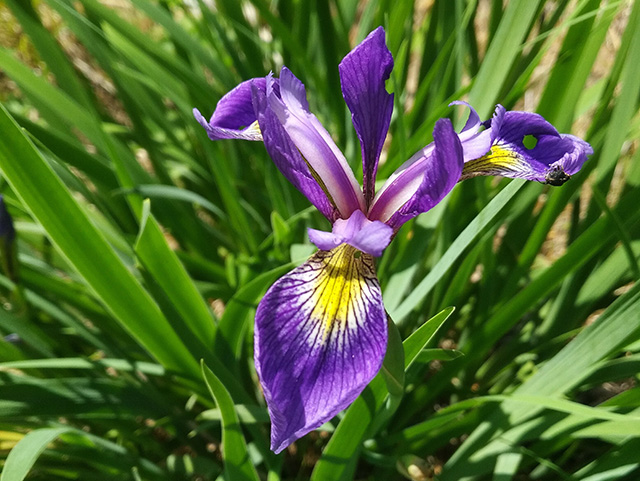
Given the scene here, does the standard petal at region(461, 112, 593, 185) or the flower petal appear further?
the flower petal

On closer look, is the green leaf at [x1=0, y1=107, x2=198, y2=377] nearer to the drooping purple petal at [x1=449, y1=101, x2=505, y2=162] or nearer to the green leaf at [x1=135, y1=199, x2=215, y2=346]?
the green leaf at [x1=135, y1=199, x2=215, y2=346]

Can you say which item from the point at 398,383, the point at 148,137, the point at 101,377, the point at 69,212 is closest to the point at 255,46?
the point at 148,137

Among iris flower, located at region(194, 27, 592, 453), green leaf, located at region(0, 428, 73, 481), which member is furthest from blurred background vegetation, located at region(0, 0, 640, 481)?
iris flower, located at region(194, 27, 592, 453)

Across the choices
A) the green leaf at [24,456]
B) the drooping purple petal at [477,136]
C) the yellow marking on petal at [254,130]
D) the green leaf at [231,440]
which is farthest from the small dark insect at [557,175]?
the green leaf at [24,456]

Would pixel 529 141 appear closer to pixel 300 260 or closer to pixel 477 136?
pixel 477 136

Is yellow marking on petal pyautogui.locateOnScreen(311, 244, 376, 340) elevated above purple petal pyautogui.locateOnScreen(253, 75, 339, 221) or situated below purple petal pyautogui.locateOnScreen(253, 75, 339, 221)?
below

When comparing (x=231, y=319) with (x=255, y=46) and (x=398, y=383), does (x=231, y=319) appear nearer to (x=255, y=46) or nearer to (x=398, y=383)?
(x=398, y=383)
